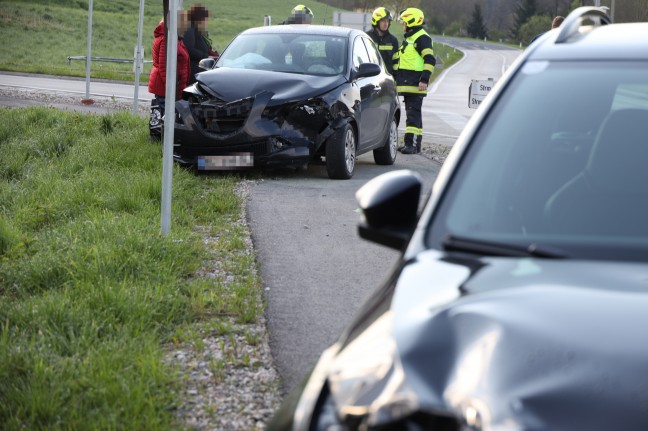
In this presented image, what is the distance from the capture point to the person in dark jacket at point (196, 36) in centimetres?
1394

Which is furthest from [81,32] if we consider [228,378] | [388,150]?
[228,378]

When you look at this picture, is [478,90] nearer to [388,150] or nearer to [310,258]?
[388,150]

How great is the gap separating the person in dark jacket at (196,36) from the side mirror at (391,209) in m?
10.8

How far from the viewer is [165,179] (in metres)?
7.62

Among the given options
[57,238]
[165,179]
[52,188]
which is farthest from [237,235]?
[52,188]

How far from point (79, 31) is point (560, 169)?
5607cm

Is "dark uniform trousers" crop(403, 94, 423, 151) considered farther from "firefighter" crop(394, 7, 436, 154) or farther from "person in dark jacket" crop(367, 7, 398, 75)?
"person in dark jacket" crop(367, 7, 398, 75)

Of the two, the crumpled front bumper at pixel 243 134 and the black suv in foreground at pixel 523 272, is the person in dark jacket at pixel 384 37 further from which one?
the black suv in foreground at pixel 523 272

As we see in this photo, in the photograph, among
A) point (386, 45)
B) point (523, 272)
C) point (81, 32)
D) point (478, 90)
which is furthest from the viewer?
point (81, 32)

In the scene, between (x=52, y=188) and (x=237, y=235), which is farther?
(x=52, y=188)

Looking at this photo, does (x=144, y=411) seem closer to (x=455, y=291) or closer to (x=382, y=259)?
(x=455, y=291)

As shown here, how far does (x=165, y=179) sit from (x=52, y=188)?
253 centimetres

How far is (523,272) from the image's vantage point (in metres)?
2.68

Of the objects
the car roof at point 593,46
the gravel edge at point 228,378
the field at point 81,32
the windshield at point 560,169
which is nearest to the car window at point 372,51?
the gravel edge at point 228,378
